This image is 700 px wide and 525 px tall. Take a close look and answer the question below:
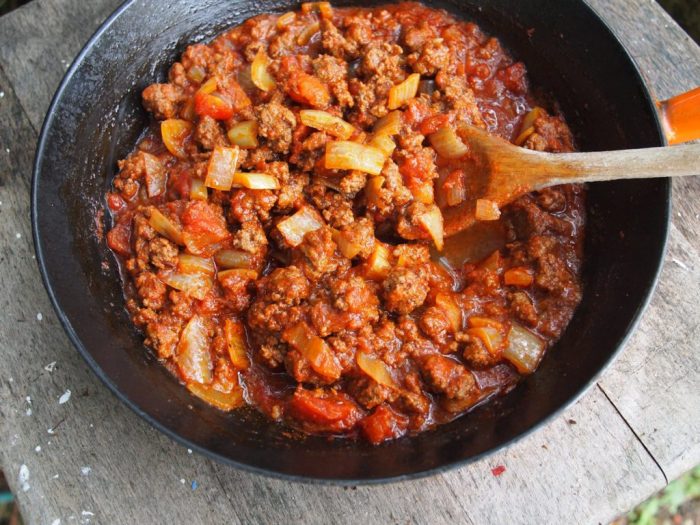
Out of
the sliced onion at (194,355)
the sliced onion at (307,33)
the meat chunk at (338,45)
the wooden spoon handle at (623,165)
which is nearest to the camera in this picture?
the wooden spoon handle at (623,165)

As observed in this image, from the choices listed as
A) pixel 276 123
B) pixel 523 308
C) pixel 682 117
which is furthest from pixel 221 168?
pixel 682 117

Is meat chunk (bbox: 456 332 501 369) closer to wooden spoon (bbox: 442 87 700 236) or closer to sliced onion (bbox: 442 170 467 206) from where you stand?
wooden spoon (bbox: 442 87 700 236)

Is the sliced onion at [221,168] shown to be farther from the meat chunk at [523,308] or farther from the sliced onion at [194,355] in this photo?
the meat chunk at [523,308]

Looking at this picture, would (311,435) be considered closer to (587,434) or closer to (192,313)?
(192,313)

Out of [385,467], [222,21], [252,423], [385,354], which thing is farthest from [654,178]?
[222,21]

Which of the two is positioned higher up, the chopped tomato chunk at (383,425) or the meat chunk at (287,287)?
the meat chunk at (287,287)

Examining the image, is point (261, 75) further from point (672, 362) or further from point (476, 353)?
point (672, 362)

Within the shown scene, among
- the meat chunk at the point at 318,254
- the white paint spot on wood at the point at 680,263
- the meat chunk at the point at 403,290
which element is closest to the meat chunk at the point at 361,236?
the meat chunk at the point at 318,254
